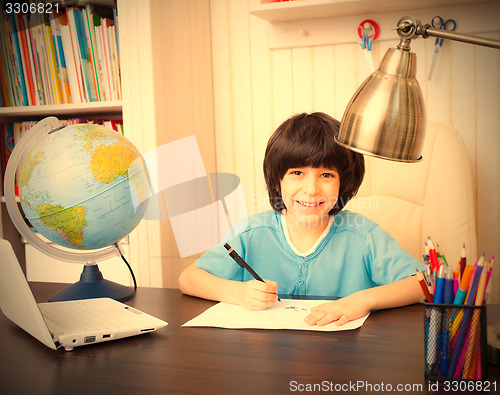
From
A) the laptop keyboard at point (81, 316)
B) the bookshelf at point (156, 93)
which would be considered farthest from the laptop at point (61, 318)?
the bookshelf at point (156, 93)

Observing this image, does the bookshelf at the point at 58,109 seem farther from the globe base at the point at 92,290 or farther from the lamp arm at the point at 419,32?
the lamp arm at the point at 419,32

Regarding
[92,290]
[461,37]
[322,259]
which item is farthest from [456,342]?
[92,290]

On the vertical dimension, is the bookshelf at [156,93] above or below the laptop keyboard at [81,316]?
above

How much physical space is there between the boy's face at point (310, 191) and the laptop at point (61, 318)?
1.73ft

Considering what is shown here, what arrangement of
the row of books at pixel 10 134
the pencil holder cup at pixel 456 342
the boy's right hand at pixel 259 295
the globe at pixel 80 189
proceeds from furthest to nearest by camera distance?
the row of books at pixel 10 134 → the globe at pixel 80 189 → the boy's right hand at pixel 259 295 → the pencil holder cup at pixel 456 342

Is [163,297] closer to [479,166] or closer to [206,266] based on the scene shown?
[206,266]

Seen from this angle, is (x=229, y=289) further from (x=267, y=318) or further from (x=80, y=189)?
(x=80, y=189)

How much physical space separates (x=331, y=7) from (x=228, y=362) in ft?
4.91

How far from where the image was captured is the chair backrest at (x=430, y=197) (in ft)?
5.34

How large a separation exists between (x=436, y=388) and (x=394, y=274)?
21.8 inches

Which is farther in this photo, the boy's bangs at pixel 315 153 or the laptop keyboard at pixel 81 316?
the boy's bangs at pixel 315 153

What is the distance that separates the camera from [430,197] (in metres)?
1.67

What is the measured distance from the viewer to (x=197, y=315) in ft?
3.46

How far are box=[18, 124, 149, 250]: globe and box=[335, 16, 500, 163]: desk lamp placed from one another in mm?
704
